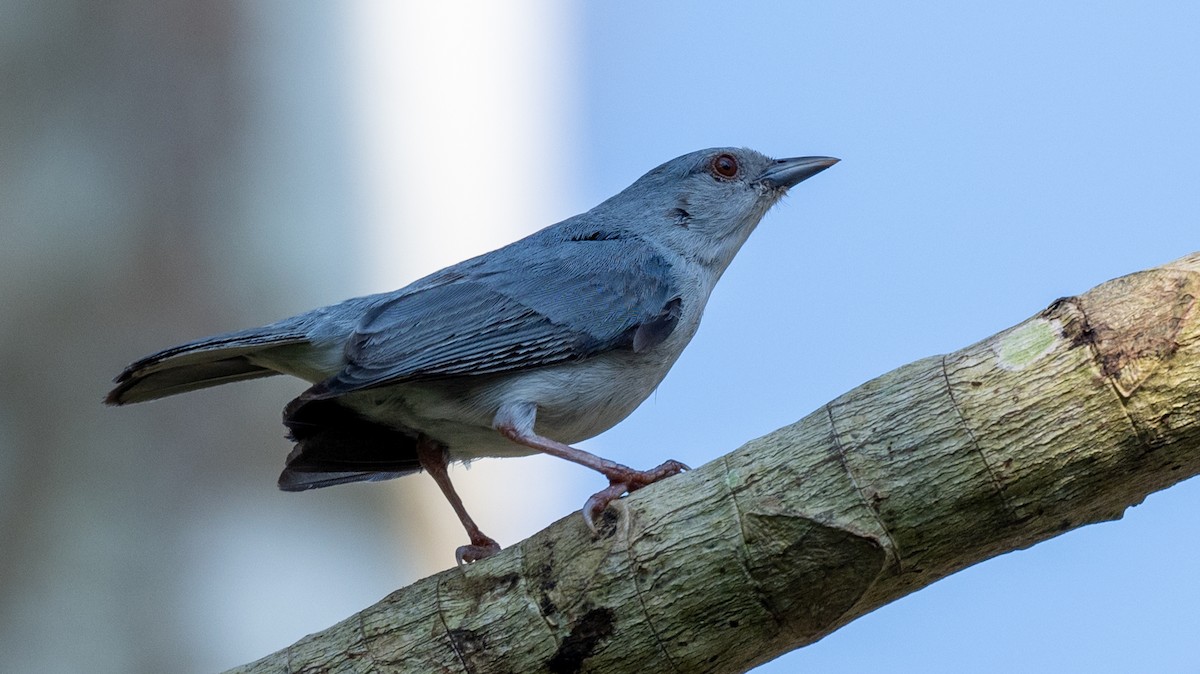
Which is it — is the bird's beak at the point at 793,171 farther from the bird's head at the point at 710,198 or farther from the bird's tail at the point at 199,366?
the bird's tail at the point at 199,366

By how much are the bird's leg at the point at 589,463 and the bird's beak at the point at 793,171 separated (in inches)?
82.0

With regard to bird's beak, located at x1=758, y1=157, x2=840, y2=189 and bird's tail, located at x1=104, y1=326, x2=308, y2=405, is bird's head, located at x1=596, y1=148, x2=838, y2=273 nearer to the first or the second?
bird's beak, located at x1=758, y1=157, x2=840, y2=189

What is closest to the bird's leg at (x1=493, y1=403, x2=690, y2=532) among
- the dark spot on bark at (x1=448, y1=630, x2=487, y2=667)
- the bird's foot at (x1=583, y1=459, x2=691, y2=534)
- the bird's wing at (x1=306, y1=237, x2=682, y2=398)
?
the bird's foot at (x1=583, y1=459, x2=691, y2=534)

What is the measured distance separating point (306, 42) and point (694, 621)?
24.6ft

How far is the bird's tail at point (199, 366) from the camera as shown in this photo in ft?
15.2

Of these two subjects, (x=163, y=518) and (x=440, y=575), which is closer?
(x=440, y=575)

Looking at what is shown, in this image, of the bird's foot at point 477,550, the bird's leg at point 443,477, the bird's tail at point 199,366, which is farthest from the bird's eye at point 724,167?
the bird's tail at point 199,366

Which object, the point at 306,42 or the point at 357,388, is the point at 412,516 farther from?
the point at 357,388

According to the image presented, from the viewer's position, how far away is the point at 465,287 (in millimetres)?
4996

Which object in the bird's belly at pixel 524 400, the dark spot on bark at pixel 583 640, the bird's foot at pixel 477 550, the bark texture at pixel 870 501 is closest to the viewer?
the bark texture at pixel 870 501

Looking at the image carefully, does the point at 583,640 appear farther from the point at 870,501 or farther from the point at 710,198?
the point at 710,198

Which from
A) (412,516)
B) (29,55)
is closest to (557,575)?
(412,516)

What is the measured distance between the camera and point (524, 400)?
15.3 ft

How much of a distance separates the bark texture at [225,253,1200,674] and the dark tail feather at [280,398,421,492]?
154 cm
